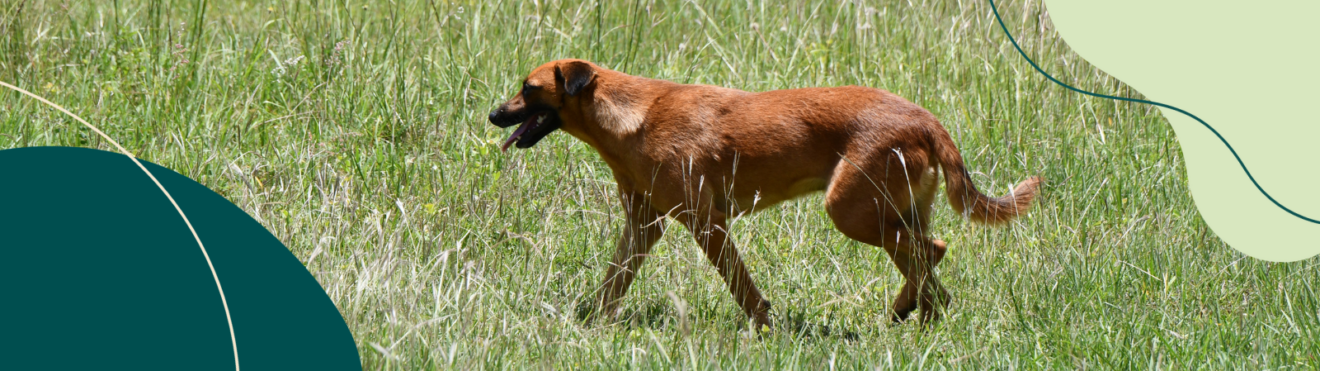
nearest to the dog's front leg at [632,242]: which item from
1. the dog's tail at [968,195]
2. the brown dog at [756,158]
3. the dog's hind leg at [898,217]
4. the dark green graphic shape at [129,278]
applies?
the brown dog at [756,158]

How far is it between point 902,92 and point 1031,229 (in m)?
1.75

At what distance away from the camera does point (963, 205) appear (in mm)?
4328

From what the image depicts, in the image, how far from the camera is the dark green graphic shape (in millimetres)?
2447

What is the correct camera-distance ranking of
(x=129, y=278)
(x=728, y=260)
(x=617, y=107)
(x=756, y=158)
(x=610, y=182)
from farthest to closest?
(x=610, y=182)
(x=617, y=107)
(x=756, y=158)
(x=728, y=260)
(x=129, y=278)

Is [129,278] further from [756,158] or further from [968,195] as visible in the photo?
[968,195]

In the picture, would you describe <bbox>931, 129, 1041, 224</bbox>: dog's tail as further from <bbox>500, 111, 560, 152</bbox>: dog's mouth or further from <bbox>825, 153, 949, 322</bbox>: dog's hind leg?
<bbox>500, 111, 560, 152</bbox>: dog's mouth

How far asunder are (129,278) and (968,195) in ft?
9.52

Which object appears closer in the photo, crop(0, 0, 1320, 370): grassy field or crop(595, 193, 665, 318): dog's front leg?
crop(0, 0, 1320, 370): grassy field

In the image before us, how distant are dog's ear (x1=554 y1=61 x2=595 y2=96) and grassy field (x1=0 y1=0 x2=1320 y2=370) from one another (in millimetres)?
612

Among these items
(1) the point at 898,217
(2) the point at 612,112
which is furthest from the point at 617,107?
(1) the point at 898,217

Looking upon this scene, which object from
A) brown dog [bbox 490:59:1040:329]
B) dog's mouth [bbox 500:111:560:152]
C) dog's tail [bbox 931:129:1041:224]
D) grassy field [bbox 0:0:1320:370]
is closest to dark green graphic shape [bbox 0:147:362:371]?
grassy field [bbox 0:0:1320:370]

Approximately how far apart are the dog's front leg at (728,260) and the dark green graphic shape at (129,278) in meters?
1.74

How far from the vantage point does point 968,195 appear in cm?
433

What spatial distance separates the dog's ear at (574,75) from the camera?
4.36 metres
